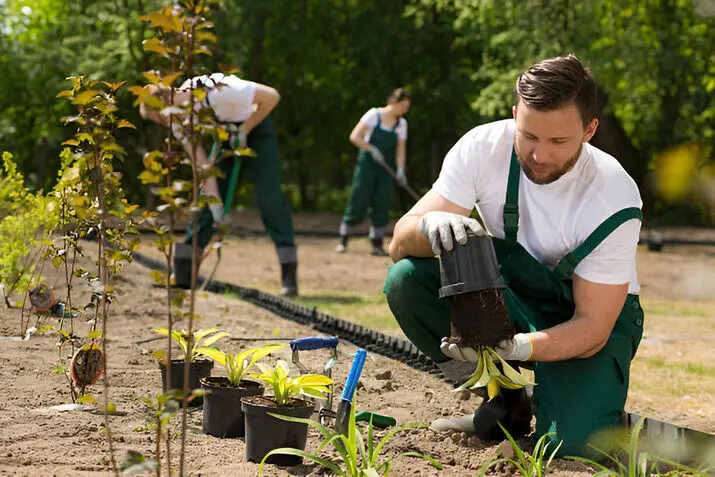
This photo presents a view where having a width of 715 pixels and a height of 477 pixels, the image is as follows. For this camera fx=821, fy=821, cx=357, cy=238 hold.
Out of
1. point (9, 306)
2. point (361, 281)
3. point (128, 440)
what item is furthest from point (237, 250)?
point (128, 440)

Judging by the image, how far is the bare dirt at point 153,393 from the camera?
2.53 m

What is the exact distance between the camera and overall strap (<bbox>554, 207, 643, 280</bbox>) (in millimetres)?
2879

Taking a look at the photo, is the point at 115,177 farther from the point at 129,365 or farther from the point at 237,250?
the point at 237,250

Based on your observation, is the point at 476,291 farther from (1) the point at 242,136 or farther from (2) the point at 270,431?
(1) the point at 242,136

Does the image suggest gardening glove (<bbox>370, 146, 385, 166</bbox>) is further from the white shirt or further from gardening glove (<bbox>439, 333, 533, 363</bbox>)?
gardening glove (<bbox>439, 333, 533, 363</bbox>)

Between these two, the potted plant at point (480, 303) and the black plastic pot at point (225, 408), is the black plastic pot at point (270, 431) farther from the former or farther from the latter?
the potted plant at point (480, 303)

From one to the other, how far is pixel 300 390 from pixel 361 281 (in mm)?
5806

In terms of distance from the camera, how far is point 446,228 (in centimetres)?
269

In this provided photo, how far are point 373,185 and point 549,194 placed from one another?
7.97 metres

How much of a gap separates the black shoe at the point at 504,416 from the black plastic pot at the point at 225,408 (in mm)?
866

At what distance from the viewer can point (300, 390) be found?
272cm

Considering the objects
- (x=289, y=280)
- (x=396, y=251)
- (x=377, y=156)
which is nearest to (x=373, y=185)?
(x=377, y=156)

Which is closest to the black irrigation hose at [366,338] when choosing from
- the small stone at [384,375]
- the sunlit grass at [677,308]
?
the small stone at [384,375]

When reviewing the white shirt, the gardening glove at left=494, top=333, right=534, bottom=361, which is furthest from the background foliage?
the gardening glove at left=494, top=333, right=534, bottom=361
